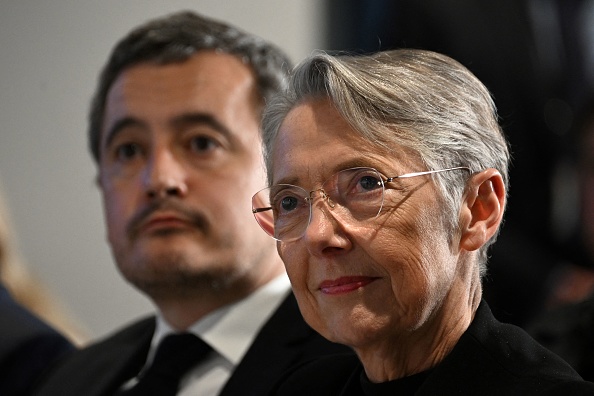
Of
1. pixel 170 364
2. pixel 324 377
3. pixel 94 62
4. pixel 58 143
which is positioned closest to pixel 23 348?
pixel 170 364

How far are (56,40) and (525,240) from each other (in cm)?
201

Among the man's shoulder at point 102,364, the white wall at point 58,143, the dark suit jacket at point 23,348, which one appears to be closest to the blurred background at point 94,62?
the white wall at point 58,143

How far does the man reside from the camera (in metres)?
2.05

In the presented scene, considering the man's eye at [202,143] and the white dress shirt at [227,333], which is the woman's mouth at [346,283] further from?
the man's eye at [202,143]

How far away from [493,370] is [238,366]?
68 cm

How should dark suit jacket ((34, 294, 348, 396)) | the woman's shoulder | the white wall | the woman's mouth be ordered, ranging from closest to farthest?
the woman's mouth < the woman's shoulder < dark suit jacket ((34, 294, 348, 396)) < the white wall

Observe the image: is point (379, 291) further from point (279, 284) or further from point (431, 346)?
point (279, 284)

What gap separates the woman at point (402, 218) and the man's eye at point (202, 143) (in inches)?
27.9

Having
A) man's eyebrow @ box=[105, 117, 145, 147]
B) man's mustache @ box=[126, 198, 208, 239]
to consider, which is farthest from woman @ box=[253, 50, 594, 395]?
man's eyebrow @ box=[105, 117, 145, 147]

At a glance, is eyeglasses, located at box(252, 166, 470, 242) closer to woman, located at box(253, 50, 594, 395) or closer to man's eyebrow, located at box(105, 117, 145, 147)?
woman, located at box(253, 50, 594, 395)

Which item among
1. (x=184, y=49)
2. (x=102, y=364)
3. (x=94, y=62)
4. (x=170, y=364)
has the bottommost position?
(x=94, y=62)

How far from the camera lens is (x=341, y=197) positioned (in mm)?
1358

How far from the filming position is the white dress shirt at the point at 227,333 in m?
2.01

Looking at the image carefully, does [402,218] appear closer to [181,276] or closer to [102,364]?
[181,276]
